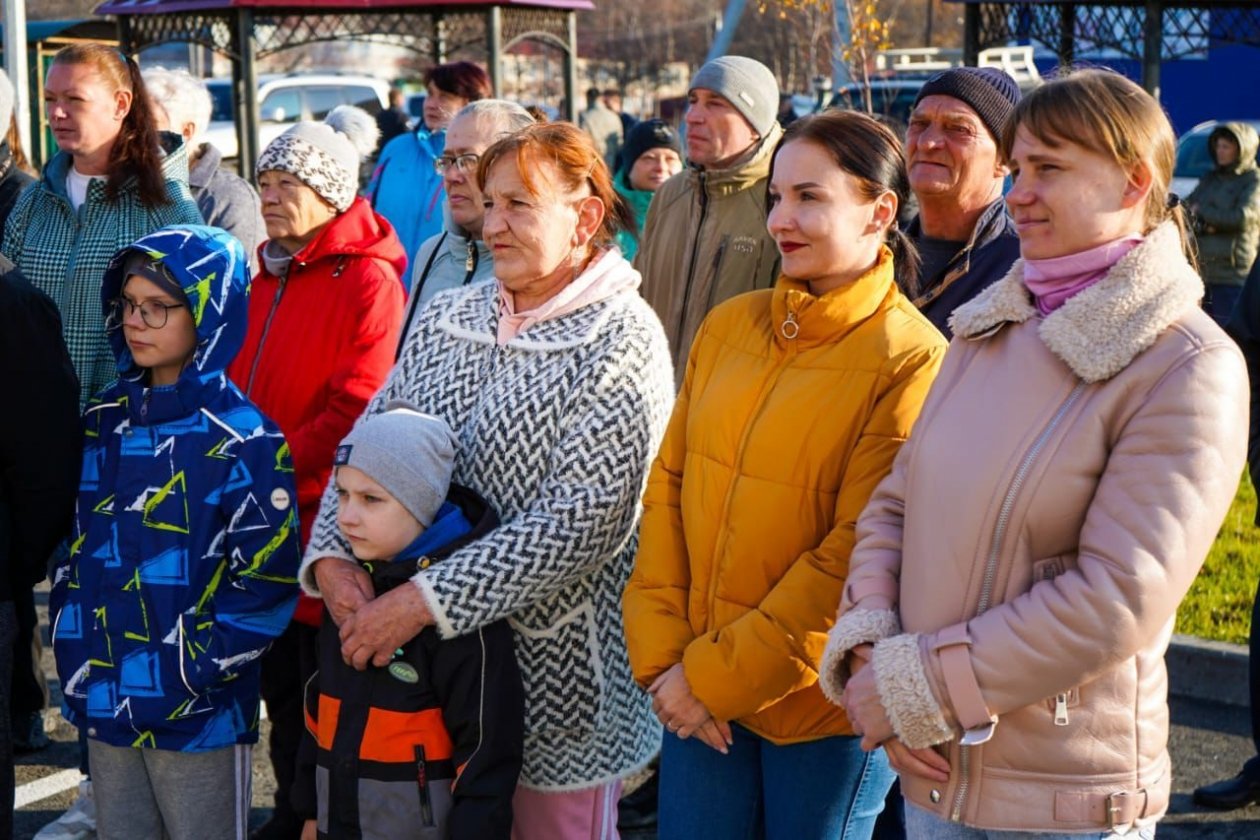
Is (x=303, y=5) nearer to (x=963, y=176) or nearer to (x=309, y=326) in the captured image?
(x=309, y=326)

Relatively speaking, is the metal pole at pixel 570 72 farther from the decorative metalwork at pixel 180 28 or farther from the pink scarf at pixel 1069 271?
the pink scarf at pixel 1069 271

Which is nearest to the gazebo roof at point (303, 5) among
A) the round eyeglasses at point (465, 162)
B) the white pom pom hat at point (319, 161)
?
the white pom pom hat at point (319, 161)

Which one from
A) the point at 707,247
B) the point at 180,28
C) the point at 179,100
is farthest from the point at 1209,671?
the point at 180,28

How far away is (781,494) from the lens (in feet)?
10.0

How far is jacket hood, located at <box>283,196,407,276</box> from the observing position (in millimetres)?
4543

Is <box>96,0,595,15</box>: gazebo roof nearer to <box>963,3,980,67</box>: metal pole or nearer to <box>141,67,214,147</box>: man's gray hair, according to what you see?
<box>963,3,980,67</box>: metal pole

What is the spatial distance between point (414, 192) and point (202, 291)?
9.08ft

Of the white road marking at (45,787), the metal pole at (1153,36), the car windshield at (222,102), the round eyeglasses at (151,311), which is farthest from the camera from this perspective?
the car windshield at (222,102)

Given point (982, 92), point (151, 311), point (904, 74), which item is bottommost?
point (151, 311)

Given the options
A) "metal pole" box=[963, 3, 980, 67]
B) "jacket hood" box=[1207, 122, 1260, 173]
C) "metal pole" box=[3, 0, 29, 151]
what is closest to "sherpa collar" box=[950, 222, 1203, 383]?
"metal pole" box=[3, 0, 29, 151]

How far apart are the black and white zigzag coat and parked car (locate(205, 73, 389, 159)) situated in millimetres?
21757

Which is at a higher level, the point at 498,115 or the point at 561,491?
the point at 498,115

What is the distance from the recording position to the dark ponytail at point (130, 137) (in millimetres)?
4926

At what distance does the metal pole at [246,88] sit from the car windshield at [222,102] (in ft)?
28.0
